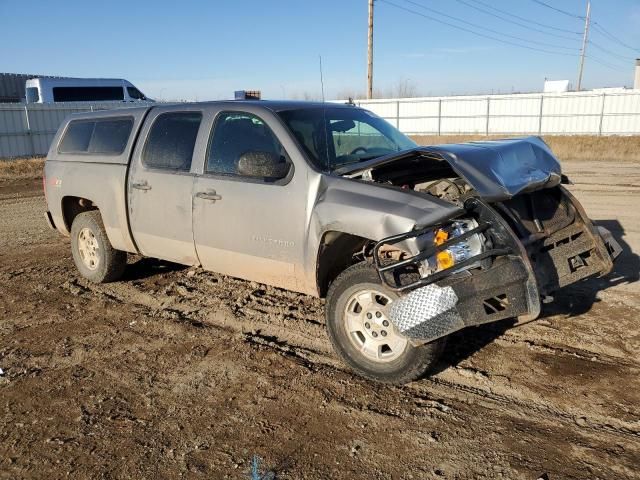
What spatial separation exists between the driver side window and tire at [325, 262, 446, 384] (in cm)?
128

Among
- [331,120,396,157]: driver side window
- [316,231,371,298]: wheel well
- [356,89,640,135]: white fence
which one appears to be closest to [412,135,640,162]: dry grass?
[356,89,640,135]: white fence

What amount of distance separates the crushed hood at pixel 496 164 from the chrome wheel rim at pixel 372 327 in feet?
3.27

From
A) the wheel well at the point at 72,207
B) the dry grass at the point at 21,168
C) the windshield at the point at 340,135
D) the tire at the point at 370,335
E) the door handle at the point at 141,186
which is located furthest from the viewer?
the dry grass at the point at 21,168

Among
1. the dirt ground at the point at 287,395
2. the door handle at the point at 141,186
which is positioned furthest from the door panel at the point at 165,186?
the dirt ground at the point at 287,395

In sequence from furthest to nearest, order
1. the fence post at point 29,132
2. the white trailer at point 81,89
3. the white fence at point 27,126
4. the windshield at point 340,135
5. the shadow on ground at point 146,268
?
the white trailer at point 81,89 < the fence post at point 29,132 < the white fence at point 27,126 < the shadow on ground at point 146,268 < the windshield at point 340,135

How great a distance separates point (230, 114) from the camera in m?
4.88

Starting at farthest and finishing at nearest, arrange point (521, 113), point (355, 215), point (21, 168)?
point (521, 113), point (21, 168), point (355, 215)

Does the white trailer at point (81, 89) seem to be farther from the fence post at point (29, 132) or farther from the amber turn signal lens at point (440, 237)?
the amber turn signal lens at point (440, 237)

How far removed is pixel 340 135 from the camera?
4.86 meters

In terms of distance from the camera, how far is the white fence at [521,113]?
86.3 feet

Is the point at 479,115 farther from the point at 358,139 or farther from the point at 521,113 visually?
the point at 358,139

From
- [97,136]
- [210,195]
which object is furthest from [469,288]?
[97,136]

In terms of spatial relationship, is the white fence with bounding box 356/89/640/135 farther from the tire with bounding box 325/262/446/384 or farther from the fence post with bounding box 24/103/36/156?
the tire with bounding box 325/262/446/384

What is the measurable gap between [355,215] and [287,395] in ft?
4.46
